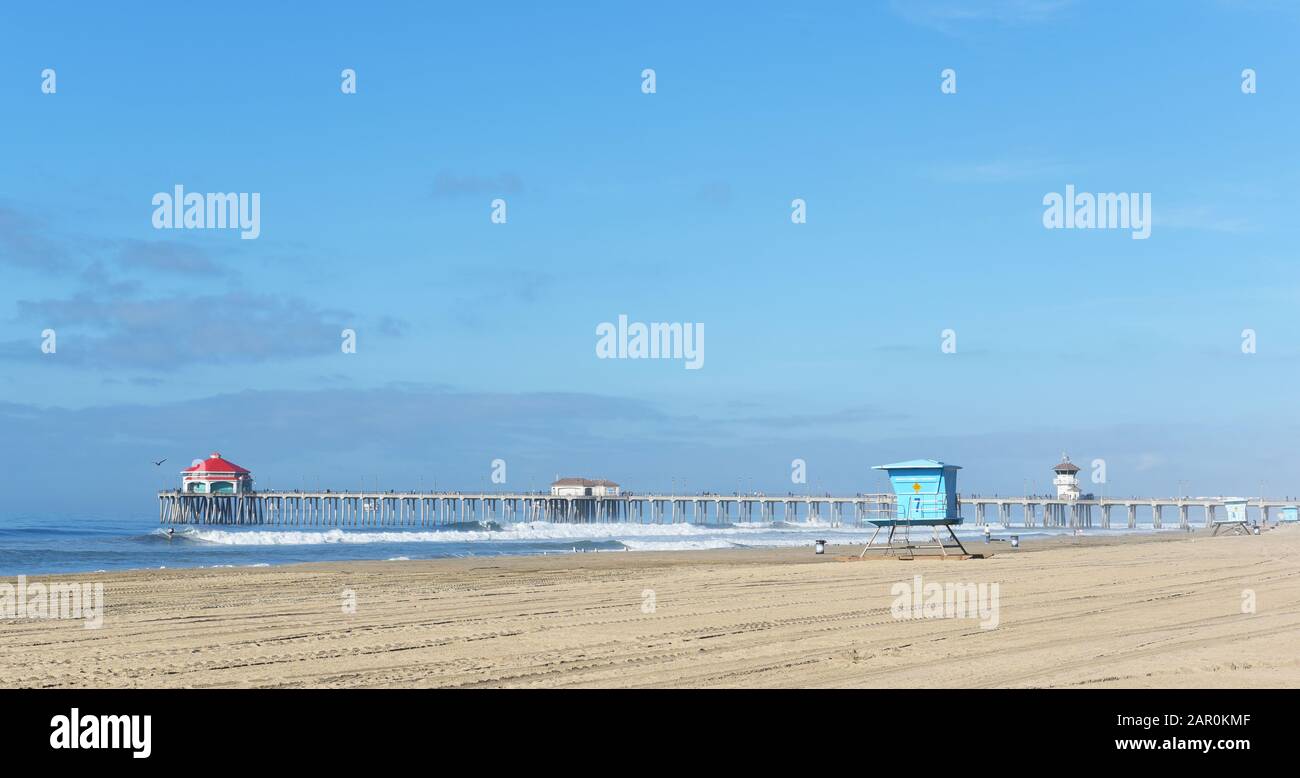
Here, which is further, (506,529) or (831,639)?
(506,529)

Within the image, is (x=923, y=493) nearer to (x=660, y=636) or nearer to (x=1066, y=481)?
(x=660, y=636)

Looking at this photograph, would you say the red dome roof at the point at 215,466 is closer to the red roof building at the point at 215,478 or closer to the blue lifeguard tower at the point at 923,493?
the red roof building at the point at 215,478

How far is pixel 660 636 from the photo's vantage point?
11445mm

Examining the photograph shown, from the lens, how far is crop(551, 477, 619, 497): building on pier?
10725cm

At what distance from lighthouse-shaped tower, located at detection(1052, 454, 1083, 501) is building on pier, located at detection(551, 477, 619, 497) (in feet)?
124

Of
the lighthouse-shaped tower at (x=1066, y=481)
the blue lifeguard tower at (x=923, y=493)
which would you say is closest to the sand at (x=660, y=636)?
the blue lifeguard tower at (x=923, y=493)

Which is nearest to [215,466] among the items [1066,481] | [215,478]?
[215,478]

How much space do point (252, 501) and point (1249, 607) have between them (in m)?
98.8

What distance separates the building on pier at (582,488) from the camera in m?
107
